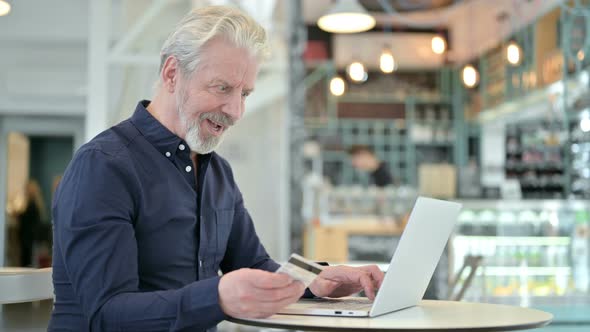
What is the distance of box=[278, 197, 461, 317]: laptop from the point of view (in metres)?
1.58

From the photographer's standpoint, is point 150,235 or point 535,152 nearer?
point 150,235

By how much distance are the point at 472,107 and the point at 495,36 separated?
1364 mm

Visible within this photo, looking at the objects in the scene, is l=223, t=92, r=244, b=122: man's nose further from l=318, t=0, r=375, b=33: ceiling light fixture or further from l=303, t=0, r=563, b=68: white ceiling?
l=303, t=0, r=563, b=68: white ceiling

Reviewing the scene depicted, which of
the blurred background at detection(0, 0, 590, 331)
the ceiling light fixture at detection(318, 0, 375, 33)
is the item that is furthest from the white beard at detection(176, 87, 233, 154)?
the ceiling light fixture at detection(318, 0, 375, 33)

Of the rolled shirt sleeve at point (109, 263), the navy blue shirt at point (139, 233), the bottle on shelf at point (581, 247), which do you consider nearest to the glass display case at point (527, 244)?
the bottle on shelf at point (581, 247)

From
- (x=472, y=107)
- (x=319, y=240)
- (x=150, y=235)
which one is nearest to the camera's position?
(x=150, y=235)

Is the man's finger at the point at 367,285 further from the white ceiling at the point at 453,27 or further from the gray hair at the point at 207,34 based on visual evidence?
the white ceiling at the point at 453,27

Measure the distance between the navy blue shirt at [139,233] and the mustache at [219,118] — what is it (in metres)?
0.10

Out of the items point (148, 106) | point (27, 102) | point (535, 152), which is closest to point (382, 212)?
point (535, 152)

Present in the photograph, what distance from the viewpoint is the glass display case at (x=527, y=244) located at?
7078mm

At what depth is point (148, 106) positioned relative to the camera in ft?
6.29

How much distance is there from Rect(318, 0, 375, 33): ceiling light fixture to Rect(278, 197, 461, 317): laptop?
3968 mm

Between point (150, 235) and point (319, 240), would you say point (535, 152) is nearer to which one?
point (319, 240)

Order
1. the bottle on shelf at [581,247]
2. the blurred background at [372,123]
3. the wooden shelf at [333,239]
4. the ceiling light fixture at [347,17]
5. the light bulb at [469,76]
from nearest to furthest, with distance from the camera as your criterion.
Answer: the ceiling light fixture at [347,17], the blurred background at [372,123], the bottle on shelf at [581,247], the light bulb at [469,76], the wooden shelf at [333,239]
